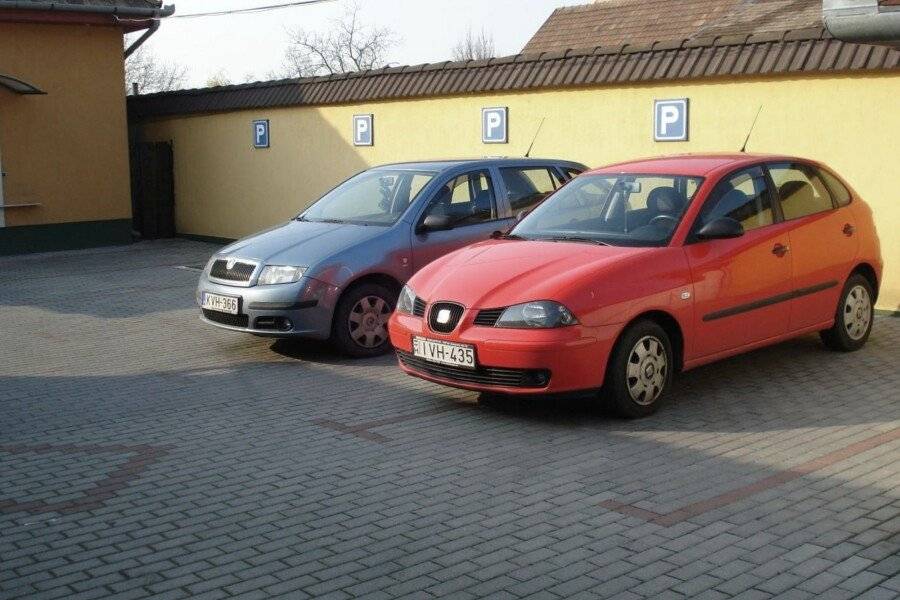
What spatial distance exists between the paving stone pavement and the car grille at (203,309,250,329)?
32 centimetres

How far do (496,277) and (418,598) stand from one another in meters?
3.21

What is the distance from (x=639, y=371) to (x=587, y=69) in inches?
267

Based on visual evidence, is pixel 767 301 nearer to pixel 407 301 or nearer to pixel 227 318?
pixel 407 301

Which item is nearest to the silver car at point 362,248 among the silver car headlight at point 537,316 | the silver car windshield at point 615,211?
the silver car windshield at point 615,211

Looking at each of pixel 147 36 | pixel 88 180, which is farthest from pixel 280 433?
pixel 147 36

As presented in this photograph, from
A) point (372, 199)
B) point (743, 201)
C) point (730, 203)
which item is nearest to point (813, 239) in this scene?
point (743, 201)

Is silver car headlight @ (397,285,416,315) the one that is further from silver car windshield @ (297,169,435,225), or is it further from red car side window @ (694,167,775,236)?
red car side window @ (694,167,775,236)

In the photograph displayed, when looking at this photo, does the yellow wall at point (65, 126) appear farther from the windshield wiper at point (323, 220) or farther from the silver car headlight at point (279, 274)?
the silver car headlight at point (279, 274)

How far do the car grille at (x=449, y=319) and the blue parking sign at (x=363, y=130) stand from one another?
928 centimetres

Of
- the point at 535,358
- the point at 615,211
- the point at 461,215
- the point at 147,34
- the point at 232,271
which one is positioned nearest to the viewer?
the point at 535,358

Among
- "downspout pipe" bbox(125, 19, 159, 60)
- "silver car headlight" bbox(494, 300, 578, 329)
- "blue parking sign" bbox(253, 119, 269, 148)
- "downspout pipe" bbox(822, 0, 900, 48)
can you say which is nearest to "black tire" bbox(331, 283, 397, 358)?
"silver car headlight" bbox(494, 300, 578, 329)

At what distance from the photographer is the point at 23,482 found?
232 inches

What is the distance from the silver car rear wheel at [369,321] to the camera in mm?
9156

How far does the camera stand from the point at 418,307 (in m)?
7.54
